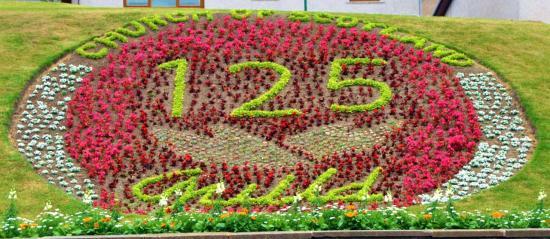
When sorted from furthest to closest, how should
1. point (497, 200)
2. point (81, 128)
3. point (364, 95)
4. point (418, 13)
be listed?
1. point (418, 13)
2. point (364, 95)
3. point (81, 128)
4. point (497, 200)

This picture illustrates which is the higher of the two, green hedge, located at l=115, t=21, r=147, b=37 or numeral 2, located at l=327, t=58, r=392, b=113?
green hedge, located at l=115, t=21, r=147, b=37

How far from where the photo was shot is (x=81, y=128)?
2588cm

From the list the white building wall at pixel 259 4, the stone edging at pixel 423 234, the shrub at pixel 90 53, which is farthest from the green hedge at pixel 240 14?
the stone edging at pixel 423 234

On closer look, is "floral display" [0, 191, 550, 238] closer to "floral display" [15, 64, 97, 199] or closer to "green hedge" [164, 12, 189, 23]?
"floral display" [15, 64, 97, 199]

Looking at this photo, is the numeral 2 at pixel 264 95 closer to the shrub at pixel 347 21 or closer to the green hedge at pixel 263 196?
the green hedge at pixel 263 196

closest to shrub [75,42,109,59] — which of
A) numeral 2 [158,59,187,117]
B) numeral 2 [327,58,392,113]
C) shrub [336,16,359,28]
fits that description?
numeral 2 [158,59,187,117]

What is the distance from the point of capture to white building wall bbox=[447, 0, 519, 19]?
1516 inches

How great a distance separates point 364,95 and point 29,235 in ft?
46.0

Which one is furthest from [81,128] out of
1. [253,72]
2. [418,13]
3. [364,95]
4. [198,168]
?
[418,13]

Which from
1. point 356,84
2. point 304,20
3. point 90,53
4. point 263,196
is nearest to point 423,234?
point 263,196

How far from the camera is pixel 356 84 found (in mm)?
28703

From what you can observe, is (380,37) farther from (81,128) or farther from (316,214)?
(316,214)

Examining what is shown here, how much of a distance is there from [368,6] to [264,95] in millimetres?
15505

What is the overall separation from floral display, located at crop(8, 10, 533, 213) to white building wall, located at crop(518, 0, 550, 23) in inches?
283
